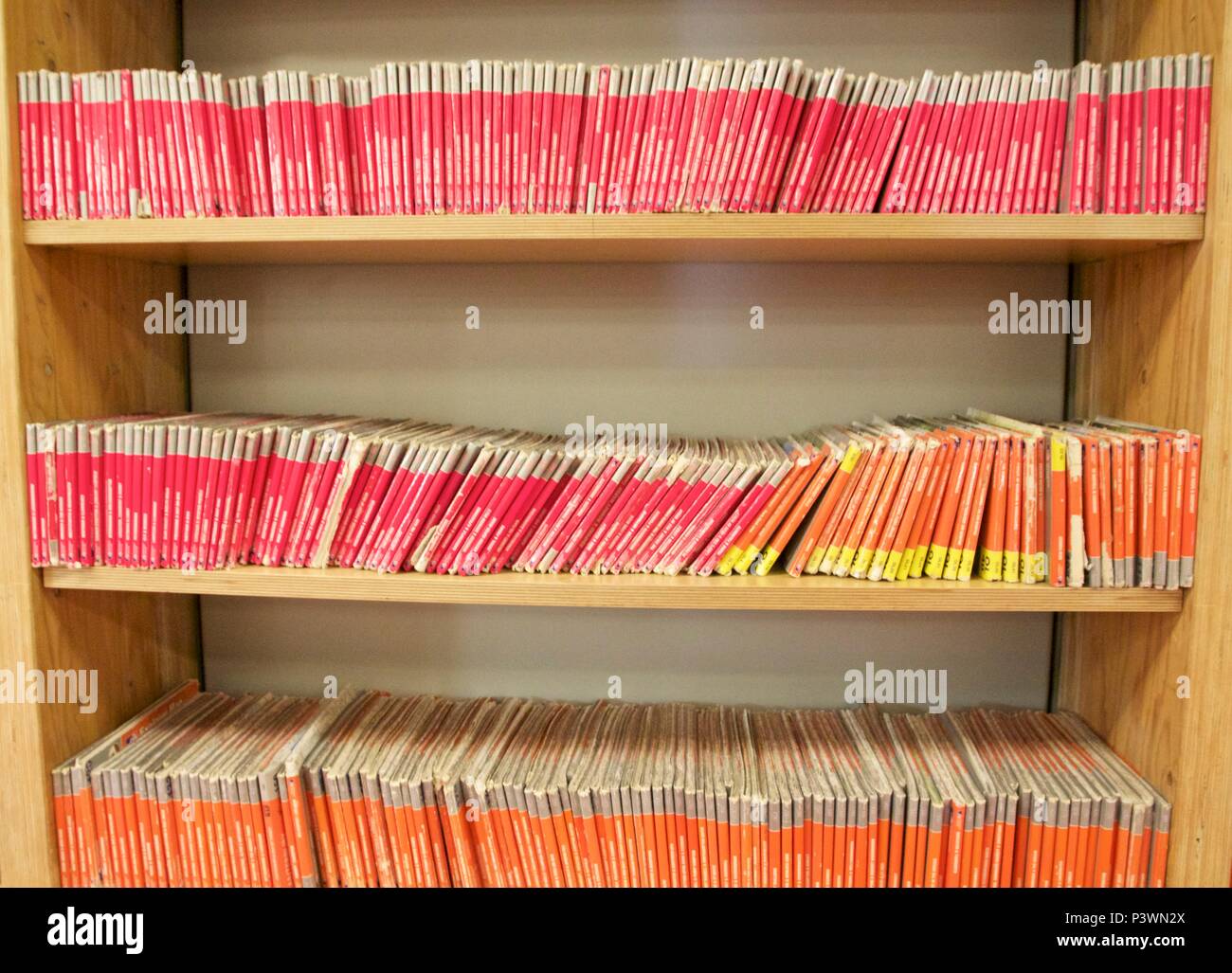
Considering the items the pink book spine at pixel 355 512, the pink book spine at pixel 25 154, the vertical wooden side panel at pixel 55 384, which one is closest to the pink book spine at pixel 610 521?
the pink book spine at pixel 355 512

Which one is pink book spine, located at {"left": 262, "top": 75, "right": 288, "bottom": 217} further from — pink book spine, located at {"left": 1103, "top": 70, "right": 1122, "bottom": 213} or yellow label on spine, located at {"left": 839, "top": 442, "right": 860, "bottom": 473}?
pink book spine, located at {"left": 1103, "top": 70, "right": 1122, "bottom": 213}

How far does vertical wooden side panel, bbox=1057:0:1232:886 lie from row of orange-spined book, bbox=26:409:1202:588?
0.32ft

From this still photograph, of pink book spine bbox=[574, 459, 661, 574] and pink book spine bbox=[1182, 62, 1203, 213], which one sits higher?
pink book spine bbox=[1182, 62, 1203, 213]

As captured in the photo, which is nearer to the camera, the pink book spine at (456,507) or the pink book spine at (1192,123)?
the pink book spine at (1192,123)

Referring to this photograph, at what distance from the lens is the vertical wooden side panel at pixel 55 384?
1.34 m

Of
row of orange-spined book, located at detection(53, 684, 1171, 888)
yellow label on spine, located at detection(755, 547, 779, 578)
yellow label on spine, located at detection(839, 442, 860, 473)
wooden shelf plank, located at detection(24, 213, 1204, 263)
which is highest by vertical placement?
wooden shelf plank, located at detection(24, 213, 1204, 263)

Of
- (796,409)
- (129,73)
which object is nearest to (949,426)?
(796,409)

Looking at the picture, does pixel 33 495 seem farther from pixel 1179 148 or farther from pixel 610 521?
pixel 1179 148

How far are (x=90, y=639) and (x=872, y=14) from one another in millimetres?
1863

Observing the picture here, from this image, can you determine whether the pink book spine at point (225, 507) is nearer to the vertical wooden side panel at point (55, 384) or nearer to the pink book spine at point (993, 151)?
the vertical wooden side panel at point (55, 384)

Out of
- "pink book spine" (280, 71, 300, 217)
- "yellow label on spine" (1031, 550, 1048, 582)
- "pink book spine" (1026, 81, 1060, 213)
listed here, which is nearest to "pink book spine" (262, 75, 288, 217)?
"pink book spine" (280, 71, 300, 217)

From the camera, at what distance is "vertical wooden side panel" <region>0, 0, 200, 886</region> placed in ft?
4.39

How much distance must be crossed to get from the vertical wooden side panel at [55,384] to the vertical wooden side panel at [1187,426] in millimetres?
1805

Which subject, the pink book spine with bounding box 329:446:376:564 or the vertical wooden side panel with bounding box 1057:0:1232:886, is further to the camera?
the pink book spine with bounding box 329:446:376:564
